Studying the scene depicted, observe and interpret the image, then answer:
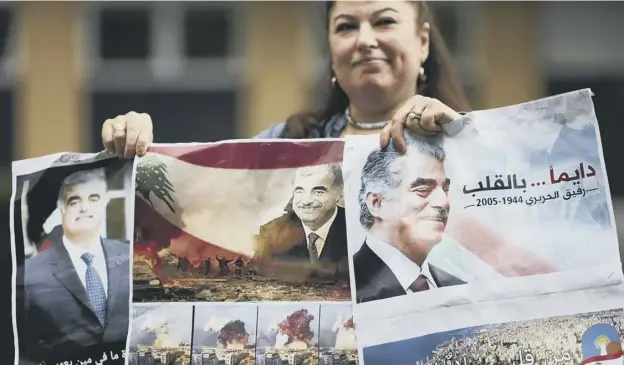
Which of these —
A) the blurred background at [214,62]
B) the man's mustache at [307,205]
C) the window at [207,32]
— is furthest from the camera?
the window at [207,32]

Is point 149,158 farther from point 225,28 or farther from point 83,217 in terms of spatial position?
point 225,28

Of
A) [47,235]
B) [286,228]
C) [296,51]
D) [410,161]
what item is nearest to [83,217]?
[47,235]

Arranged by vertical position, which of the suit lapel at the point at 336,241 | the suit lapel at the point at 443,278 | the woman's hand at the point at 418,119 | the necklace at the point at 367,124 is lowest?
the suit lapel at the point at 443,278

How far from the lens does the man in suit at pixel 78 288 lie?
1.16 m

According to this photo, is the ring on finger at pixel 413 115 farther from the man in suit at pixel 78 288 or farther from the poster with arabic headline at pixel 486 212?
the man in suit at pixel 78 288

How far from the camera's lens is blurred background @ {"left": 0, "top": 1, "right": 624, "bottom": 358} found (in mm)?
5668

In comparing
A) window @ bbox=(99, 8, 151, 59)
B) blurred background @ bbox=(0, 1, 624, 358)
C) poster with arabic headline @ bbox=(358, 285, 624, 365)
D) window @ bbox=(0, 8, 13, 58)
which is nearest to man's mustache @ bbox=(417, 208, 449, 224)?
poster with arabic headline @ bbox=(358, 285, 624, 365)

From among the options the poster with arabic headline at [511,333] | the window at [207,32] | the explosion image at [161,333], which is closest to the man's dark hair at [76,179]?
the explosion image at [161,333]

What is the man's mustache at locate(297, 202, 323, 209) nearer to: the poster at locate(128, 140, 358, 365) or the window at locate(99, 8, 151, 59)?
the poster at locate(128, 140, 358, 365)

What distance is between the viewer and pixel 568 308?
1.03 meters

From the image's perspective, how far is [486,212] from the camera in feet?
3.54

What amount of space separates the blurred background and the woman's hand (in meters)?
4.50

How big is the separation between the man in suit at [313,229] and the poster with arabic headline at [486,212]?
1 centimetres

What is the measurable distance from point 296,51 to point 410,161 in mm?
4577
